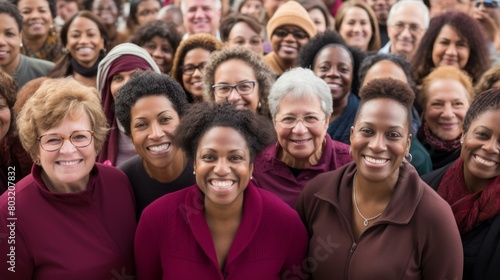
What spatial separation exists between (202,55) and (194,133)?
7.28 feet

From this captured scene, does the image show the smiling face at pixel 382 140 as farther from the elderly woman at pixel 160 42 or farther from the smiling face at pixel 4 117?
the elderly woman at pixel 160 42

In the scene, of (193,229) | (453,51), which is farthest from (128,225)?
(453,51)

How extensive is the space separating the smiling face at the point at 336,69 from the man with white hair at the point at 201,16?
2004 mm

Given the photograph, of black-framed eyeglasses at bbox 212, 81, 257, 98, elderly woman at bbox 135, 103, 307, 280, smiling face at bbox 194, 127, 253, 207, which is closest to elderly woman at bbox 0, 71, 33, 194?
elderly woman at bbox 135, 103, 307, 280

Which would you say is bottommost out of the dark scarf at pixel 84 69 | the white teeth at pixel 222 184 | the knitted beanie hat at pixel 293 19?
the white teeth at pixel 222 184

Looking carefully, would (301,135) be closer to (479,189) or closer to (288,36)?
(479,189)

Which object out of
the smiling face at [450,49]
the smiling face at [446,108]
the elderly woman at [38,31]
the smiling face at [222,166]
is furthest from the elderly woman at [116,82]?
the smiling face at [450,49]

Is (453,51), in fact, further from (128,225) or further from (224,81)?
(128,225)

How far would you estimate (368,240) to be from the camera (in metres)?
3.39

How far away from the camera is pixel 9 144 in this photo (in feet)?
14.0

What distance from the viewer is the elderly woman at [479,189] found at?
3.52 m

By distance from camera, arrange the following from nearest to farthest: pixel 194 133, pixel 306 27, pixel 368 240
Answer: pixel 368 240 → pixel 194 133 → pixel 306 27

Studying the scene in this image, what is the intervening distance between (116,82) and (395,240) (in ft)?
8.80

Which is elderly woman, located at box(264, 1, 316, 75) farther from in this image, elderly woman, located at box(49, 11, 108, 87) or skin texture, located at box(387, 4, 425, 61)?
elderly woman, located at box(49, 11, 108, 87)
